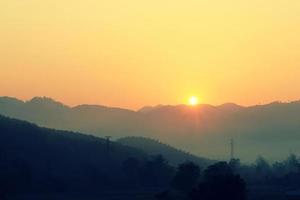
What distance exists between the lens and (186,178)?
142 meters

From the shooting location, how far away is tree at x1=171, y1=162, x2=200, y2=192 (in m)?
141

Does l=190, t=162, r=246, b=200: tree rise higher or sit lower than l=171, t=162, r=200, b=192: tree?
lower

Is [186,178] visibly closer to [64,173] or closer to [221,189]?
[64,173]

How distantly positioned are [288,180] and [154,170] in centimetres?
2715

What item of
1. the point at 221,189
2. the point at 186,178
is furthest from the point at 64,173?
the point at 221,189

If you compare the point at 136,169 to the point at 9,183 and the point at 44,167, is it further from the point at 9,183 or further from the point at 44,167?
the point at 9,183

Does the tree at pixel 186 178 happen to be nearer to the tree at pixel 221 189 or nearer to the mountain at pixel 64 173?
the mountain at pixel 64 173

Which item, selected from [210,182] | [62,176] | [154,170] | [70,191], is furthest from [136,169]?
[210,182]

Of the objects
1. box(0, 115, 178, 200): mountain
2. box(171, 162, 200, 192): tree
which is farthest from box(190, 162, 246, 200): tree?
box(171, 162, 200, 192): tree

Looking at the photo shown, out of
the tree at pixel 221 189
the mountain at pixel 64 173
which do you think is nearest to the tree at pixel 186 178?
the mountain at pixel 64 173

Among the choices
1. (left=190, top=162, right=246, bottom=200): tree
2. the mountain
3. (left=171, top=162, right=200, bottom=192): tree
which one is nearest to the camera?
(left=190, top=162, right=246, bottom=200): tree

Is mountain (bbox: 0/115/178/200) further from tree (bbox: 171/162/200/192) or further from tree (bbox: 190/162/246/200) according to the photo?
tree (bbox: 190/162/246/200)

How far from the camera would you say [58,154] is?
200 meters

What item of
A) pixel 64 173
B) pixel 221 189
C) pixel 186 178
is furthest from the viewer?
pixel 64 173
